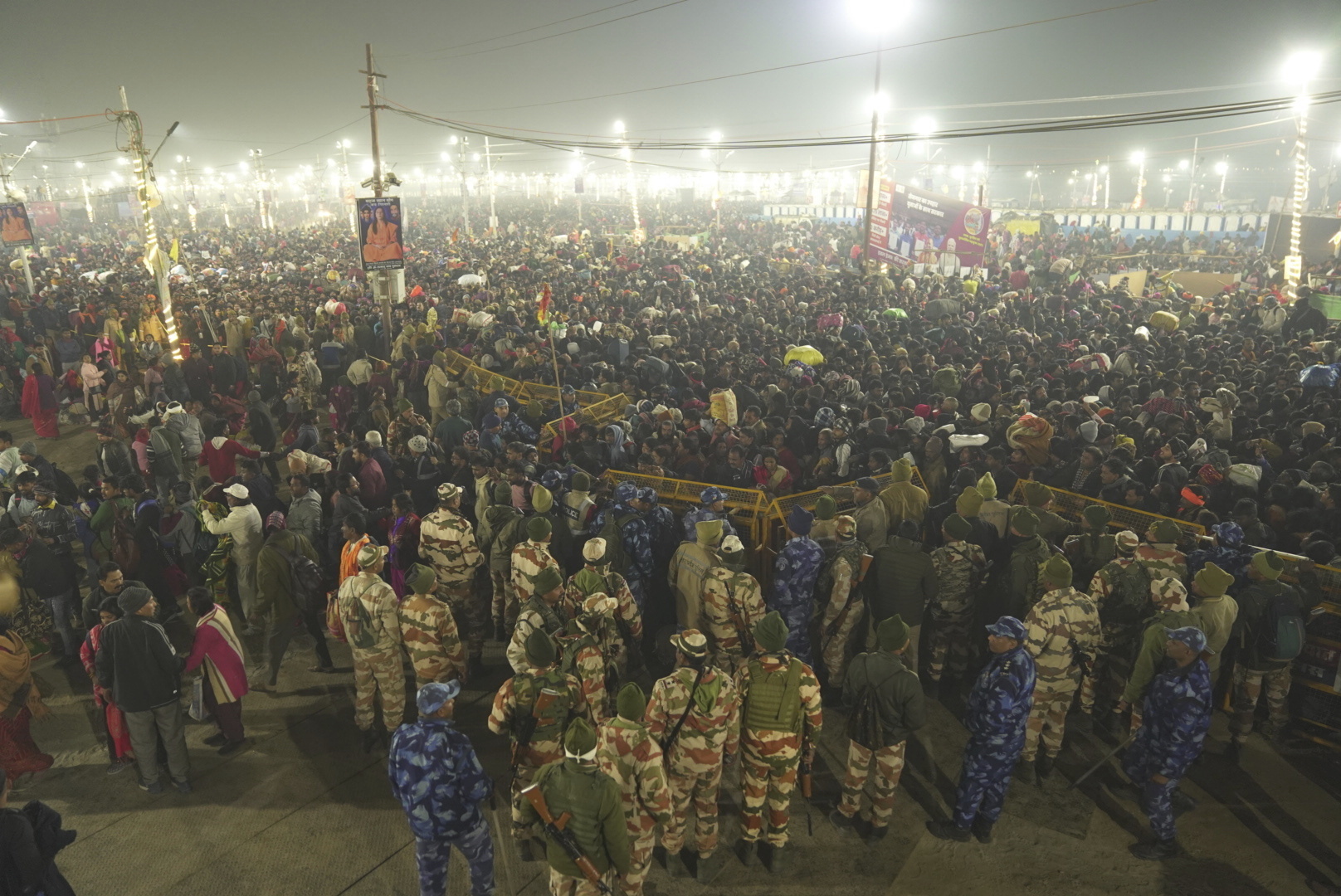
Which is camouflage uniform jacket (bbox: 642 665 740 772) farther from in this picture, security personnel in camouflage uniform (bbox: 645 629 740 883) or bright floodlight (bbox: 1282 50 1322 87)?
bright floodlight (bbox: 1282 50 1322 87)

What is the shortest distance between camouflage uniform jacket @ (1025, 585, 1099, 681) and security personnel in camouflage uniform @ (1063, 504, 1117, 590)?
1096 millimetres

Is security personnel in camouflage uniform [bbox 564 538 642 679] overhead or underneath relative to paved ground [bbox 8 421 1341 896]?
overhead

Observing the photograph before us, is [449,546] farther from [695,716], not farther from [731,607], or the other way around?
[695,716]

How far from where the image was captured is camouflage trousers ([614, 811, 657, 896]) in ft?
14.3

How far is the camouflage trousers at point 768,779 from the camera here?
15.7 feet

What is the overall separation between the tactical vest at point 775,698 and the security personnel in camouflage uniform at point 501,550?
2787 millimetres

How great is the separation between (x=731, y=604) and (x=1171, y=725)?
303cm

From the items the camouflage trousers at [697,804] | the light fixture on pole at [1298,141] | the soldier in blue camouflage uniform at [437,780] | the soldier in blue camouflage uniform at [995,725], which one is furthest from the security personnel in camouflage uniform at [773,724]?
the light fixture on pole at [1298,141]

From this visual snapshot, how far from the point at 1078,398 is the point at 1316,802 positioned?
23.1ft

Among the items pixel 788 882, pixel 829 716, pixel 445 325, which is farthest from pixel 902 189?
pixel 788 882

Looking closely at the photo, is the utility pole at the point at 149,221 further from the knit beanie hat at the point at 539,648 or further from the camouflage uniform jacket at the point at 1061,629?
the camouflage uniform jacket at the point at 1061,629

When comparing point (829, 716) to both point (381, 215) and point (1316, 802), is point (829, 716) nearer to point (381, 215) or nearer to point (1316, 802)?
point (1316, 802)

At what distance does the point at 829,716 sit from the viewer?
6.79 meters

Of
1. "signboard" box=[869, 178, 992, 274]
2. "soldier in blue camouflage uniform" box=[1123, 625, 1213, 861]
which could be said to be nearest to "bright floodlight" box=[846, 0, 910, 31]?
"signboard" box=[869, 178, 992, 274]
